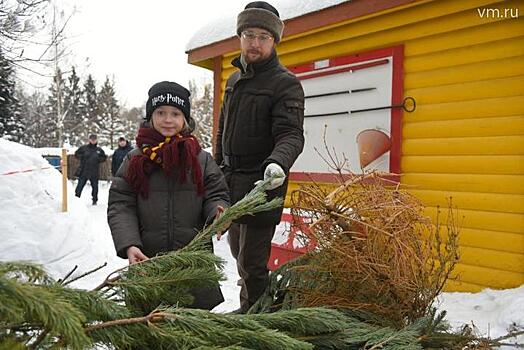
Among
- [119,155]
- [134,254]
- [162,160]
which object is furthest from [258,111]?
[119,155]

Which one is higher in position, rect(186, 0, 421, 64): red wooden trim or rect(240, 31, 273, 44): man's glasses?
rect(186, 0, 421, 64): red wooden trim

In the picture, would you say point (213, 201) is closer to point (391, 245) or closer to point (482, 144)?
point (391, 245)

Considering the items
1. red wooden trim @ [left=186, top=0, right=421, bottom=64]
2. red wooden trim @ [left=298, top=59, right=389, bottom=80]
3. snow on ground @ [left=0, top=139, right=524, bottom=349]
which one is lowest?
snow on ground @ [left=0, top=139, right=524, bottom=349]

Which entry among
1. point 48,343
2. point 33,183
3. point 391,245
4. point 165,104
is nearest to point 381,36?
point 165,104

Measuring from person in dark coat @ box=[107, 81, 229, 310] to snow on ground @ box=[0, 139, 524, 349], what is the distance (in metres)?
2.12

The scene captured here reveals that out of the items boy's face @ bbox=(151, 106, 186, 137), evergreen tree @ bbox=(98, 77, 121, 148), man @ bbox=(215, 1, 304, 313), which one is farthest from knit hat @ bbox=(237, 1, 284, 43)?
evergreen tree @ bbox=(98, 77, 121, 148)

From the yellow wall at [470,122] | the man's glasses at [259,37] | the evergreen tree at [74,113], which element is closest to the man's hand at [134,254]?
the man's glasses at [259,37]

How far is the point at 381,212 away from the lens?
1.66 m

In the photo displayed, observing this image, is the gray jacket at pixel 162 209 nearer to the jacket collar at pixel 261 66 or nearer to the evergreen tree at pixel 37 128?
the jacket collar at pixel 261 66

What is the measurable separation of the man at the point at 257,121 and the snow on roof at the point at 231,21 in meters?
2.53

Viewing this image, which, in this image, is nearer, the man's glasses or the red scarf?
the red scarf

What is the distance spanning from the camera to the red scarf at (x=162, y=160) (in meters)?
1.98

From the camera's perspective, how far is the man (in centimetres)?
234

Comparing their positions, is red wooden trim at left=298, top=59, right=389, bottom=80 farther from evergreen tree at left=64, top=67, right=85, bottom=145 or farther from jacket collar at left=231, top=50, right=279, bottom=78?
evergreen tree at left=64, top=67, right=85, bottom=145
